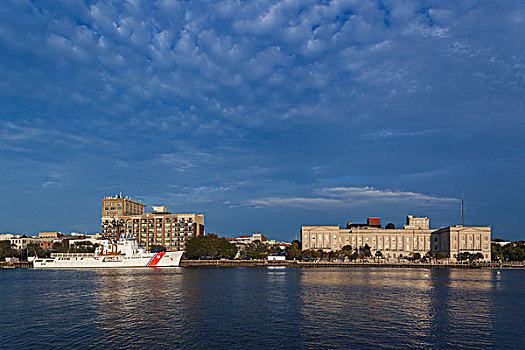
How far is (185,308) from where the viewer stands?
60.0 metres

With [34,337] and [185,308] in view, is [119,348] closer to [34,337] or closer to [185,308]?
[34,337]

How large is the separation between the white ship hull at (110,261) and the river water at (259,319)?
78756 mm

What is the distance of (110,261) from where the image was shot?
527ft

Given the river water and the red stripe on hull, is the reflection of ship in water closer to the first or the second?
the red stripe on hull

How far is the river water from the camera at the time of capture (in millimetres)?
41250

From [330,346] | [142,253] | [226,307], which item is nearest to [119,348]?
[330,346]

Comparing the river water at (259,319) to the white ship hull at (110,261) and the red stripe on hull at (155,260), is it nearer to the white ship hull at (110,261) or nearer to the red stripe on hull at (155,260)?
the white ship hull at (110,261)

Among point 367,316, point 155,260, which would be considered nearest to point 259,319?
point 367,316

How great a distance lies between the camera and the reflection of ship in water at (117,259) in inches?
6334

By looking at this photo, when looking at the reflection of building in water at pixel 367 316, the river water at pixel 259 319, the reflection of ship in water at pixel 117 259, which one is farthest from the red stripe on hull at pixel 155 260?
the reflection of building in water at pixel 367 316

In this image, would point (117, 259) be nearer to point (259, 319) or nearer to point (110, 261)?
point (110, 261)

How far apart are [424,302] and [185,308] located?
36590 millimetres

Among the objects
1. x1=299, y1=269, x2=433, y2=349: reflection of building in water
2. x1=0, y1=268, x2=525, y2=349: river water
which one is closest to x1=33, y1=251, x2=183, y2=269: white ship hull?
x1=0, y1=268, x2=525, y2=349: river water

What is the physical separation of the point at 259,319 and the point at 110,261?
123 metres
